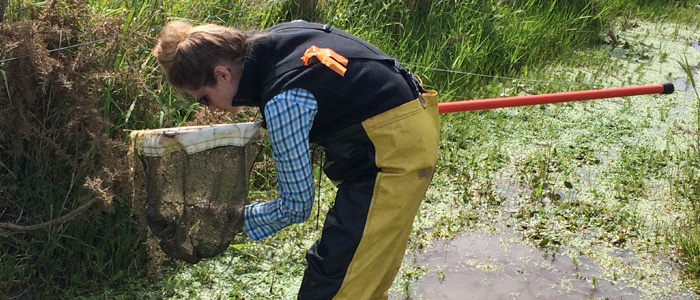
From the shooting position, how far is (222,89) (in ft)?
7.92

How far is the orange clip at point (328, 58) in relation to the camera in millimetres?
2320

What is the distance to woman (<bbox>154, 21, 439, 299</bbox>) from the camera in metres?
2.32

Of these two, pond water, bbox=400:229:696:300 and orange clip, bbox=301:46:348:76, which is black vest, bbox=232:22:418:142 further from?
pond water, bbox=400:229:696:300

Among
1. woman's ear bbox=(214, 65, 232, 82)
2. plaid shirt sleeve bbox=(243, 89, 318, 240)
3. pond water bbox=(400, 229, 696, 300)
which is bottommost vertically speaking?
pond water bbox=(400, 229, 696, 300)

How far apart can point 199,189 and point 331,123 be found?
1.79 ft

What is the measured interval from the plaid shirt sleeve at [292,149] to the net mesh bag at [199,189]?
0.22 metres

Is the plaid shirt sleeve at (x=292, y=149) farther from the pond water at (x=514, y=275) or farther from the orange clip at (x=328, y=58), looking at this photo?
the pond water at (x=514, y=275)

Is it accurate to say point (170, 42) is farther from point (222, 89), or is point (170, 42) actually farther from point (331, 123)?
point (331, 123)

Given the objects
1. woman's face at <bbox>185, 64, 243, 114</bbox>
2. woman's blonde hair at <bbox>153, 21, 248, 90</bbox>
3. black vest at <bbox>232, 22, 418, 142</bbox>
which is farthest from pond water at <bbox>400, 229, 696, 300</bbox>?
woman's blonde hair at <bbox>153, 21, 248, 90</bbox>

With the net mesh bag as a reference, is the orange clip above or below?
→ above

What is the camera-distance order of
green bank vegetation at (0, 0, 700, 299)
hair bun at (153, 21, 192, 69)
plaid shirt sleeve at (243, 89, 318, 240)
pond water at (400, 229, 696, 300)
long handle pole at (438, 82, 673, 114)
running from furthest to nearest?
pond water at (400, 229, 696, 300), green bank vegetation at (0, 0, 700, 299), long handle pole at (438, 82, 673, 114), hair bun at (153, 21, 192, 69), plaid shirt sleeve at (243, 89, 318, 240)

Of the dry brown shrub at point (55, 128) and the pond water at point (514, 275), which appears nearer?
the dry brown shrub at point (55, 128)

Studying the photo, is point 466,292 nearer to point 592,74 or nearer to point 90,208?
point 90,208

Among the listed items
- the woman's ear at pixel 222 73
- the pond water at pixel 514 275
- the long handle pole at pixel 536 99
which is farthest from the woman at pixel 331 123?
the pond water at pixel 514 275
